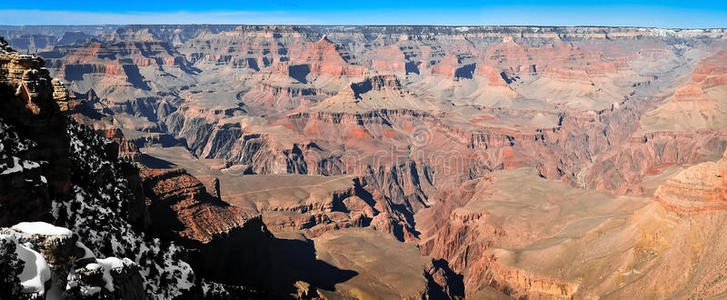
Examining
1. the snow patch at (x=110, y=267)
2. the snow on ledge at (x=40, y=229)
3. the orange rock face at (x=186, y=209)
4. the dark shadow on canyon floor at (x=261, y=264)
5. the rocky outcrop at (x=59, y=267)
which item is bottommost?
the dark shadow on canyon floor at (x=261, y=264)

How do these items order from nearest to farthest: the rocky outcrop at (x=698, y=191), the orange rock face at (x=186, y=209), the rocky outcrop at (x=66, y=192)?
the rocky outcrop at (x=66, y=192), the orange rock face at (x=186, y=209), the rocky outcrop at (x=698, y=191)

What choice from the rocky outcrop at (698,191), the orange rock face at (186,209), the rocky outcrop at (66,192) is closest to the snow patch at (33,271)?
the rocky outcrop at (66,192)

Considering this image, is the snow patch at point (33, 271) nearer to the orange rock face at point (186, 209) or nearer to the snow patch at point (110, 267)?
the snow patch at point (110, 267)

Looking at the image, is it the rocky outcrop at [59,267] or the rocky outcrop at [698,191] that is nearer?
the rocky outcrop at [59,267]

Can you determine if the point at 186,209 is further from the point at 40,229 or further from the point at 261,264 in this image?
the point at 40,229

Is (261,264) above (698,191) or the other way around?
the other way around

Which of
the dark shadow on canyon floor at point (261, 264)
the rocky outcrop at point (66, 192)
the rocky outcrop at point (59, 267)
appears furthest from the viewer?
the dark shadow on canyon floor at point (261, 264)

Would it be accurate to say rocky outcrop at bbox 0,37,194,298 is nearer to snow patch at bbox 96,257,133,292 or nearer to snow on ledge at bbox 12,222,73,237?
snow patch at bbox 96,257,133,292

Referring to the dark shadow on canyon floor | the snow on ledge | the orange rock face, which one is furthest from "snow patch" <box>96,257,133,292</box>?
the orange rock face

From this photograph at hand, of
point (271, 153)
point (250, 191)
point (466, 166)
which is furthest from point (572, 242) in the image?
point (271, 153)

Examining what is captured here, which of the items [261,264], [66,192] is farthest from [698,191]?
[66,192]

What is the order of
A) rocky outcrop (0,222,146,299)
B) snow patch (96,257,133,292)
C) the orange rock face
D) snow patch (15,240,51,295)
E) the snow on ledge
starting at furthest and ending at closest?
the orange rock face
snow patch (96,257,133,292)
the snow on ledge
rocky outcrop (0,222,146,299)
snow patch (15,240,51,295)

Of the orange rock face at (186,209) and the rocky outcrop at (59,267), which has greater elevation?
the rocky outcrop at (59,267)
